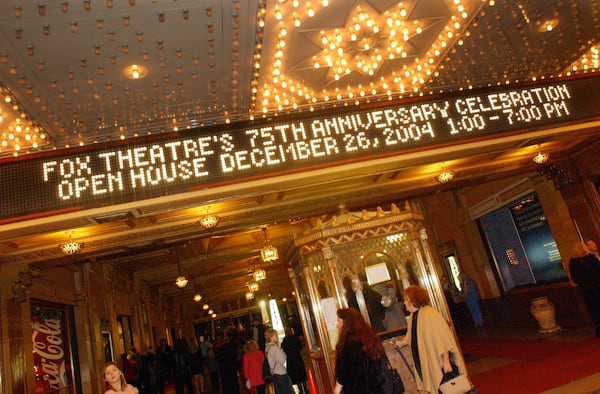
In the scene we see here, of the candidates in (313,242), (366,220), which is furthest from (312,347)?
(366,220)

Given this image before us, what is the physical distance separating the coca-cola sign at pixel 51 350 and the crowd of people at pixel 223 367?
950 mm

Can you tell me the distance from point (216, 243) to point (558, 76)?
33.4ft

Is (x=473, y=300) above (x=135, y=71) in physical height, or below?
below

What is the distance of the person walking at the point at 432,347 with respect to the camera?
12.5 feet

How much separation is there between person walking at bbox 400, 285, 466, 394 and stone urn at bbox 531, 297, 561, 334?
6.09 metres

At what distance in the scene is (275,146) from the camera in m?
3.96

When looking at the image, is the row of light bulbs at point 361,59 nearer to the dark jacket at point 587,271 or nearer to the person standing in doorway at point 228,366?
the dark jacket at point 587,271

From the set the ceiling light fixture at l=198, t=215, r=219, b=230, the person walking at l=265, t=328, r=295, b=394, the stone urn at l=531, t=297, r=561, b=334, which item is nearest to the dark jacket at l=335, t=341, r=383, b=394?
the ceiling light fixture at l=198, t=215, r=219, b=230

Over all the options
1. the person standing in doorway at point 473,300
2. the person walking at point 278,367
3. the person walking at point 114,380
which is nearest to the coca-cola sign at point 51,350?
the person walking at point 278,367

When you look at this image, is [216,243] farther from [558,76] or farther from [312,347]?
[558,76]

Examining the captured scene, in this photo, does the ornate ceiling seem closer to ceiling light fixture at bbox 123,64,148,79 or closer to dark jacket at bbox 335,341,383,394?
ceiling light fixture at bbox 123,64,148,79

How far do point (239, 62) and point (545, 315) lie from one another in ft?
28.2

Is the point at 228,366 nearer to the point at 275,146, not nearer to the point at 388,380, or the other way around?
the point at 388,380

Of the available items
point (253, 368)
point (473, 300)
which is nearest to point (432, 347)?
point (253, 368)
